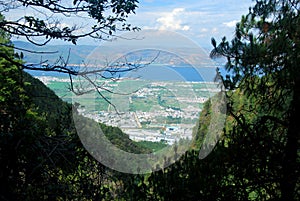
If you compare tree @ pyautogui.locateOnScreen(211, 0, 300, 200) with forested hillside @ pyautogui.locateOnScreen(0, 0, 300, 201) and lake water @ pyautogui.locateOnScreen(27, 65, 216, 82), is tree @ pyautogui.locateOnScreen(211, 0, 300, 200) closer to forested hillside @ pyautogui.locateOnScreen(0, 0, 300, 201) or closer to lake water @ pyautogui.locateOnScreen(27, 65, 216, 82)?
forested hillside @ pyautogui.locateOnScreen(0, 0, 300, 201)

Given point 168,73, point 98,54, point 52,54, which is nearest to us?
point 52,54

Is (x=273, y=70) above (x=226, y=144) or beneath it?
above

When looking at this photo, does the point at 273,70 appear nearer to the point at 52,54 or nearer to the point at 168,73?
the point at 168,73

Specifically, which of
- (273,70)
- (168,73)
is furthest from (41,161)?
(273,70)

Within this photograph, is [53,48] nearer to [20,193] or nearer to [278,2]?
[20,193]

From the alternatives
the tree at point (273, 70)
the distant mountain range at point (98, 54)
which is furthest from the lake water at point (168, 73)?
the tree at point (273, 70)

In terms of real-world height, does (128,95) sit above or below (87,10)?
below

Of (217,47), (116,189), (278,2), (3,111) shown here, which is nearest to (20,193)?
(3,111)

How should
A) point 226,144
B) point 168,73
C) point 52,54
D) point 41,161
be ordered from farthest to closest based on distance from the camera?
point 168,73
point 226,144
point 52,54
point 41,161

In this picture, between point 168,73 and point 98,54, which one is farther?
point 168,73
